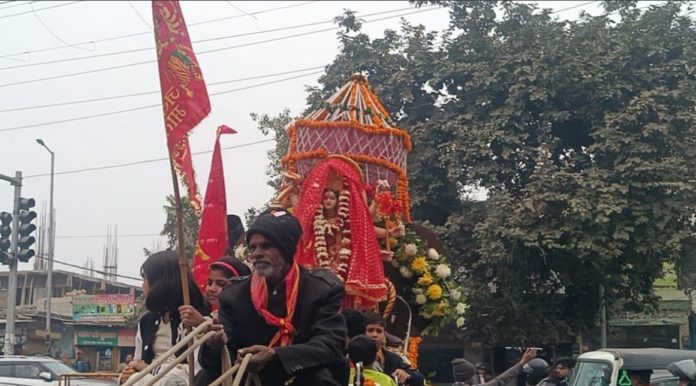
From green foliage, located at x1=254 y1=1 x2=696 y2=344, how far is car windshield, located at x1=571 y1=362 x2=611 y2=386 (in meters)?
8.25

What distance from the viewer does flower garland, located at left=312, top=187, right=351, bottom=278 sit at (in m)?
6.98

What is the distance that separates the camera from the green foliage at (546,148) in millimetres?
15781

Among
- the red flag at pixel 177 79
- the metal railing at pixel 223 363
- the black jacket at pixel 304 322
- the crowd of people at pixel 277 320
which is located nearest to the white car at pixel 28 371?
the crowd of people at pixel 277 320

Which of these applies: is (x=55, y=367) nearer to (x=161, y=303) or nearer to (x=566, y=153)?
(x=566, y=153)

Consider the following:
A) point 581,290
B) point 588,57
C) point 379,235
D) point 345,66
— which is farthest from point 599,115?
point 379,235

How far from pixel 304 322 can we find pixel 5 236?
47.3ft

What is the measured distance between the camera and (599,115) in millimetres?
17250

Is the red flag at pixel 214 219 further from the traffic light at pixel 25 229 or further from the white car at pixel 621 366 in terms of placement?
the traffic light at pixel 25 229

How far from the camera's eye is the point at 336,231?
7.12 metres

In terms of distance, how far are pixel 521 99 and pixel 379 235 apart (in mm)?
10764

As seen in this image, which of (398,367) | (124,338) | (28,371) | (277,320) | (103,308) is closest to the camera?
(277,320)

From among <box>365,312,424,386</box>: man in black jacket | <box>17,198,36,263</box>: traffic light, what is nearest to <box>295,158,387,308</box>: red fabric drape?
<box>365,312,424,386</box>: man in black jacket

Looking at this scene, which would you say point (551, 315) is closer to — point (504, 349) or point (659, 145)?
point (504, 349)

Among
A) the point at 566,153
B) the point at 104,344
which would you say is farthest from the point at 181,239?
the point at 104,344
